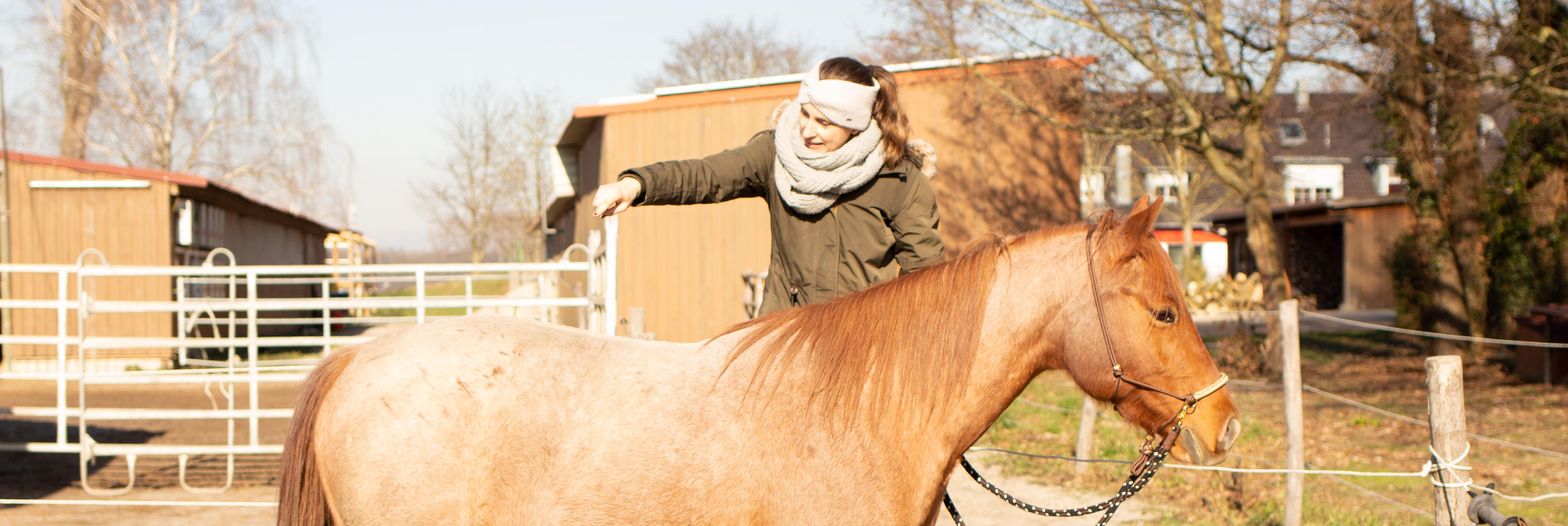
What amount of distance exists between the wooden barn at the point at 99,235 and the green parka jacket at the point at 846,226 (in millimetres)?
15196

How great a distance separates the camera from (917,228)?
2.59m

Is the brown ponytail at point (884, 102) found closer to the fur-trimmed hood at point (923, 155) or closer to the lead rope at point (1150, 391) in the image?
the fur-trimmed hood at point (923, 155)

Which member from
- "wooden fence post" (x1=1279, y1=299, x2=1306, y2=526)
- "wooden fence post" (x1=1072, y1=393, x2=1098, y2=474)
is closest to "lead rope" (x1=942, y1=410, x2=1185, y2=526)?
"wooden fence post" (x1=1279, y1=299, x2=1306, y2=526)

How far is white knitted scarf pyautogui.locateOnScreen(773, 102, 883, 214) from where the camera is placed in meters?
2.44

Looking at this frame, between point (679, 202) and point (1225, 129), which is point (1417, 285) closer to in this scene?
point (1225, 129)

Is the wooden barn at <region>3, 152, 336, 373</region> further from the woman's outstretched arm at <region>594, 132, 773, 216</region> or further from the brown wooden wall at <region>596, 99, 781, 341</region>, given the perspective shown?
the woman's outstretched arm at <region>594, 132, 773, 216</region>

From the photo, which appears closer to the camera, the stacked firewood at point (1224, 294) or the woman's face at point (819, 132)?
the woman's face at point (819, 132)

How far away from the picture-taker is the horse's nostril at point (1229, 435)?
2.08 m

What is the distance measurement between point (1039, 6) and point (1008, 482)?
6471 millimetres

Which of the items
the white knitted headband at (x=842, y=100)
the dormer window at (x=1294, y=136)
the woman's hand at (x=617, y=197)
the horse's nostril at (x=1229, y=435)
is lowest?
the horse's nostril at (x=1229, y=435)

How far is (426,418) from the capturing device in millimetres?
1873

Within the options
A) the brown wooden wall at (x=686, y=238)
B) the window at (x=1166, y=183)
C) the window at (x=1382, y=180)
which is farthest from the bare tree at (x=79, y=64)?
the window at (x=1382, y=180)

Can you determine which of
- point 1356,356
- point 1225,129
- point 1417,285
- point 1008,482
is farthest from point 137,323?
point 1417,285

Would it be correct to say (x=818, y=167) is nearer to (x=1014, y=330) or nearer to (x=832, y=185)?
(x=832, y=185)
